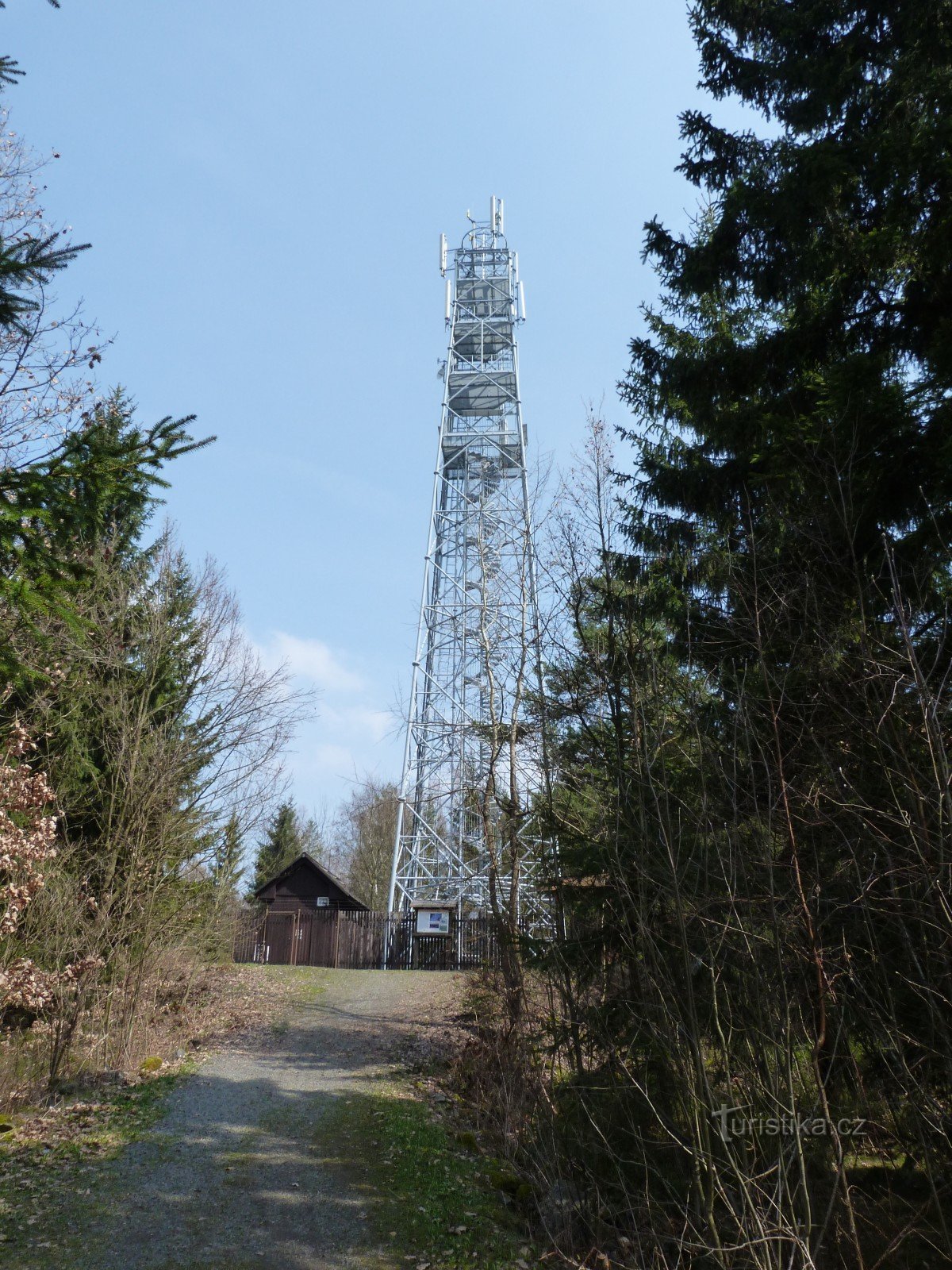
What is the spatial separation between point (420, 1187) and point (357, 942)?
14698 millimetres

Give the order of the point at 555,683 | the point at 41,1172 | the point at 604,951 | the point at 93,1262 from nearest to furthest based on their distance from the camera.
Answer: the point at 93,1262, the point at 604,951, the point at 41,1172, the point at 555,683

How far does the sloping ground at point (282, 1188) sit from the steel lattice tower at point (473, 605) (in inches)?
133

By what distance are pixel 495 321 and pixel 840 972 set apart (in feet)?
73.2

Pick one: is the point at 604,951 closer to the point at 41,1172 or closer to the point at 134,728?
the point at 41,1172

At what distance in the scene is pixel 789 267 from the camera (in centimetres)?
637

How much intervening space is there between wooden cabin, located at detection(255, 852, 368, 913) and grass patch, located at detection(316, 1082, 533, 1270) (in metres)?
14.9

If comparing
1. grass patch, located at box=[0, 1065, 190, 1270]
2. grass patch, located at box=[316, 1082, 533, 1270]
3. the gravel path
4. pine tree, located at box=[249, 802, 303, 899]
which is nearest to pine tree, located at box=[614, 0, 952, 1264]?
grass patch, located at box=[316, 1082, 533, 1270]

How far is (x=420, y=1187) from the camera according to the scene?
7.04m

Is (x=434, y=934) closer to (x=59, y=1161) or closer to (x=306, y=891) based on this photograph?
(x=306, y=891)

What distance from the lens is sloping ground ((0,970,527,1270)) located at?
19.3 ft

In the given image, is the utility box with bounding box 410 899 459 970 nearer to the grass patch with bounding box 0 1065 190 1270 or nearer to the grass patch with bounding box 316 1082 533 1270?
the grass patch with bounding box 0 1065 190 1270

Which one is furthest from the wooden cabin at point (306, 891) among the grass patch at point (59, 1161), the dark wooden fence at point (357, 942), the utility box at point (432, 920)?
the grass patch at point (59, 1161)

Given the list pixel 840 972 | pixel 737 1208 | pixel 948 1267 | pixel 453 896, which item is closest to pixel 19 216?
pixel 840 972

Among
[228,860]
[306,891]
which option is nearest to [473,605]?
[228,860]
